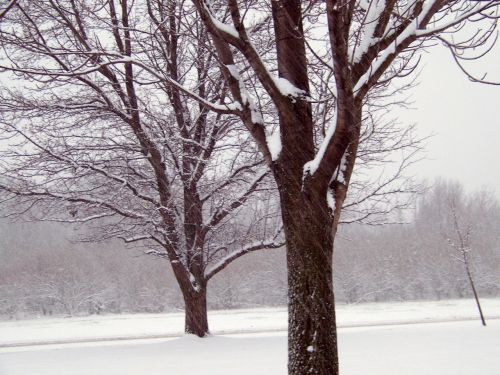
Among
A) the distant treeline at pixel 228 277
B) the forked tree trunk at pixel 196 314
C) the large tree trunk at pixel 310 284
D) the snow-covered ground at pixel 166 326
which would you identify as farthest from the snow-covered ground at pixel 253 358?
the distant treeline at pixel 228 277

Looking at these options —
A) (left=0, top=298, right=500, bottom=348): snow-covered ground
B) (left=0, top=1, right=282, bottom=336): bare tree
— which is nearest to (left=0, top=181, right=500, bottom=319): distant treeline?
(left=0, top=298, right=500, bottom=348): snow-covered ground

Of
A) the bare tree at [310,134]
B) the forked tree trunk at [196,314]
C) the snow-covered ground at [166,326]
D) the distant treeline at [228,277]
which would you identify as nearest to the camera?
the bare tree at [310,134]

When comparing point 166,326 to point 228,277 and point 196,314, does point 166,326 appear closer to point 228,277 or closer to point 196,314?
point 196,314

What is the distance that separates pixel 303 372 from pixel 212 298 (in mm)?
33710

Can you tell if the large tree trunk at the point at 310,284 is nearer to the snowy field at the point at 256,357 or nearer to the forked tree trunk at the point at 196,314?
the snowy field at the point at 256,357

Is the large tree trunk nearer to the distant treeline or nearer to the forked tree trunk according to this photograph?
the forked tree trunk

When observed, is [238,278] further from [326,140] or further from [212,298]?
[326,140]

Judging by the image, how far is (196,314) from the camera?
413 inches

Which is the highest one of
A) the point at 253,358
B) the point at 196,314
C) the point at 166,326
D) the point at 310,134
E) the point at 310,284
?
the point at 310,134

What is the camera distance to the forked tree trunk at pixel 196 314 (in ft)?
34.1

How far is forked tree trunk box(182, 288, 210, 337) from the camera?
10.4m

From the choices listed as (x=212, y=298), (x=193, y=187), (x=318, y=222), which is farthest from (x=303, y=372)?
(x=212, y=298)

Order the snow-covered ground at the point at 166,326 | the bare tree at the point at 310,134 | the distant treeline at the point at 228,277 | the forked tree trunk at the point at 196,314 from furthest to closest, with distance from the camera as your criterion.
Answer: the distant treeline at the point at 228,277, the snow-covered ground at the point at 166,326, the forked tree trunk at the point at 196,314, the bare tree at the point at 310,134

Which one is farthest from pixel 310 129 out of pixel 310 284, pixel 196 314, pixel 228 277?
pixel 228 277
